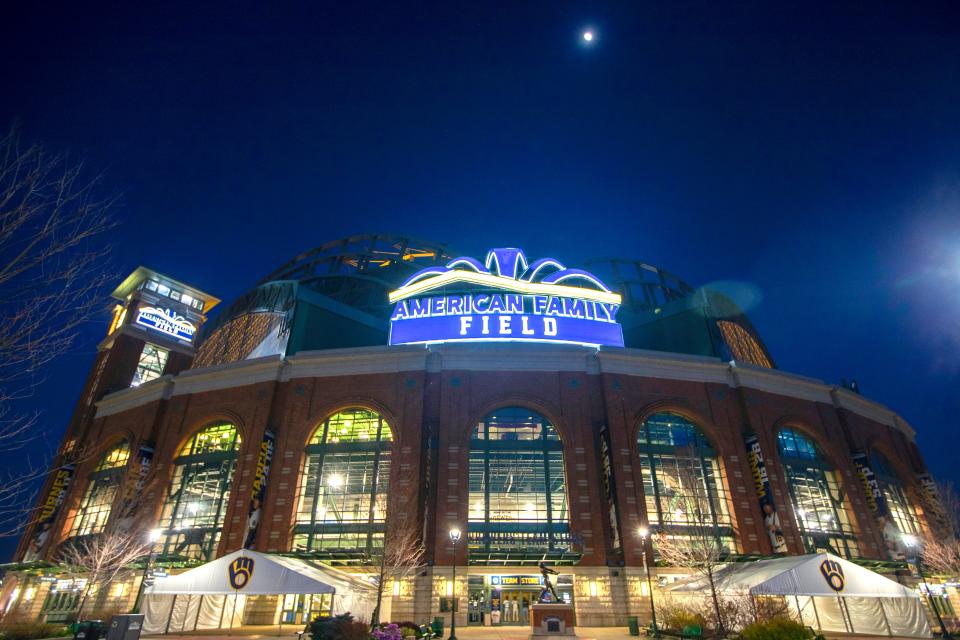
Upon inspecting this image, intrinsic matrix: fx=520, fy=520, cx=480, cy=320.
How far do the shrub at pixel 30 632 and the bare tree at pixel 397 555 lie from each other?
47.7 ft

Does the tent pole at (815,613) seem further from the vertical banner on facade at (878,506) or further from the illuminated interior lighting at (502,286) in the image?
the illuminated interior lighting at (502,286)

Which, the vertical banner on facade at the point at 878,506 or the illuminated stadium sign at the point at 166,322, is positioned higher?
the illuminated stadium sign at the point at 166,322

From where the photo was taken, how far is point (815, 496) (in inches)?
1626

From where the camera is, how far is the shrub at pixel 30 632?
70.8 feet

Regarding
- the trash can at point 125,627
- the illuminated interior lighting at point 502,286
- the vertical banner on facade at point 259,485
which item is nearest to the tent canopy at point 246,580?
the trash can at point 125,627

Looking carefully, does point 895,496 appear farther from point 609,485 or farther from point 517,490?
point 517,490

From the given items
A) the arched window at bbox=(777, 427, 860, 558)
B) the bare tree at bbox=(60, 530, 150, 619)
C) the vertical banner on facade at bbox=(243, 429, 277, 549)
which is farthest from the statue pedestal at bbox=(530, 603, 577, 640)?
the bare tree at bbox=(60, 530, 150, 619)

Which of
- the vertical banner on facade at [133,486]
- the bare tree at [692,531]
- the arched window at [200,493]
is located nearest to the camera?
the bare tree at [692,531]

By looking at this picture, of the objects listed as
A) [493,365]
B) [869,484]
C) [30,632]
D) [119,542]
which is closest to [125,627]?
[30,632]

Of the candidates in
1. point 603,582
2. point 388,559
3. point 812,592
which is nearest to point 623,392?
point 603,582

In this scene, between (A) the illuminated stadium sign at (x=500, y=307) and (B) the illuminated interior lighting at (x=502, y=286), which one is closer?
(A) the illuminated stadium sign at (x=500, y=307)

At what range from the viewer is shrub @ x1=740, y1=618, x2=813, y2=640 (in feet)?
65.5

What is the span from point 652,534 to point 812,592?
12.4 m

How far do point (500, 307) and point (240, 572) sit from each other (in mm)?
27714
